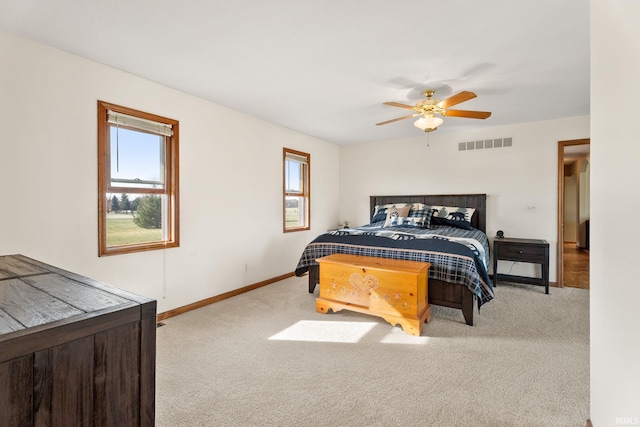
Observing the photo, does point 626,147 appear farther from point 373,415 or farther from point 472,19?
point 373,415

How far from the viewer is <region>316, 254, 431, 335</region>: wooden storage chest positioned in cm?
273

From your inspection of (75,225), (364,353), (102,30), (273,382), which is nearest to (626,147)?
(364,353)

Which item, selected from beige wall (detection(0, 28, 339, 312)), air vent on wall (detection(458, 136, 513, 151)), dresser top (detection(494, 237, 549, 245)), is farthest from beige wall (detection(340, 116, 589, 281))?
beige wall (detection(0, 28, 339, 312))

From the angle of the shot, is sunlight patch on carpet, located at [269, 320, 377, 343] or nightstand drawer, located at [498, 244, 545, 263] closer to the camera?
sunlight patch on carpet, located at [269, 320, 377, 343]

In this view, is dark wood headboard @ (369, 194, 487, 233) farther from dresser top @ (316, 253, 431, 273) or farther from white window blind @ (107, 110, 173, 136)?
white window blind @ (107, 110, 173, 136)

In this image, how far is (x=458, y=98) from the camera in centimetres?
281

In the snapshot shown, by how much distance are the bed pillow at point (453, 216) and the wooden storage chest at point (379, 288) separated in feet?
5.95

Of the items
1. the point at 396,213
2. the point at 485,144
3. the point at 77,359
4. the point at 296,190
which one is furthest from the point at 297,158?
the point at 77,359

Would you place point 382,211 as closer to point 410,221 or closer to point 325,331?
point 410,221

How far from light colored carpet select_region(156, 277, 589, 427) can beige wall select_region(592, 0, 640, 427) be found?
554 mm

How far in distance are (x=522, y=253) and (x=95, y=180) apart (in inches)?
198

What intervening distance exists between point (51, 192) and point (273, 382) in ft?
7.39

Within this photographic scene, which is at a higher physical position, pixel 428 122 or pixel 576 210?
pixel 428 122

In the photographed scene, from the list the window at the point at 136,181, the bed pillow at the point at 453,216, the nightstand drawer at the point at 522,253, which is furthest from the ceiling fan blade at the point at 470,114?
the window at the point at 136,181
